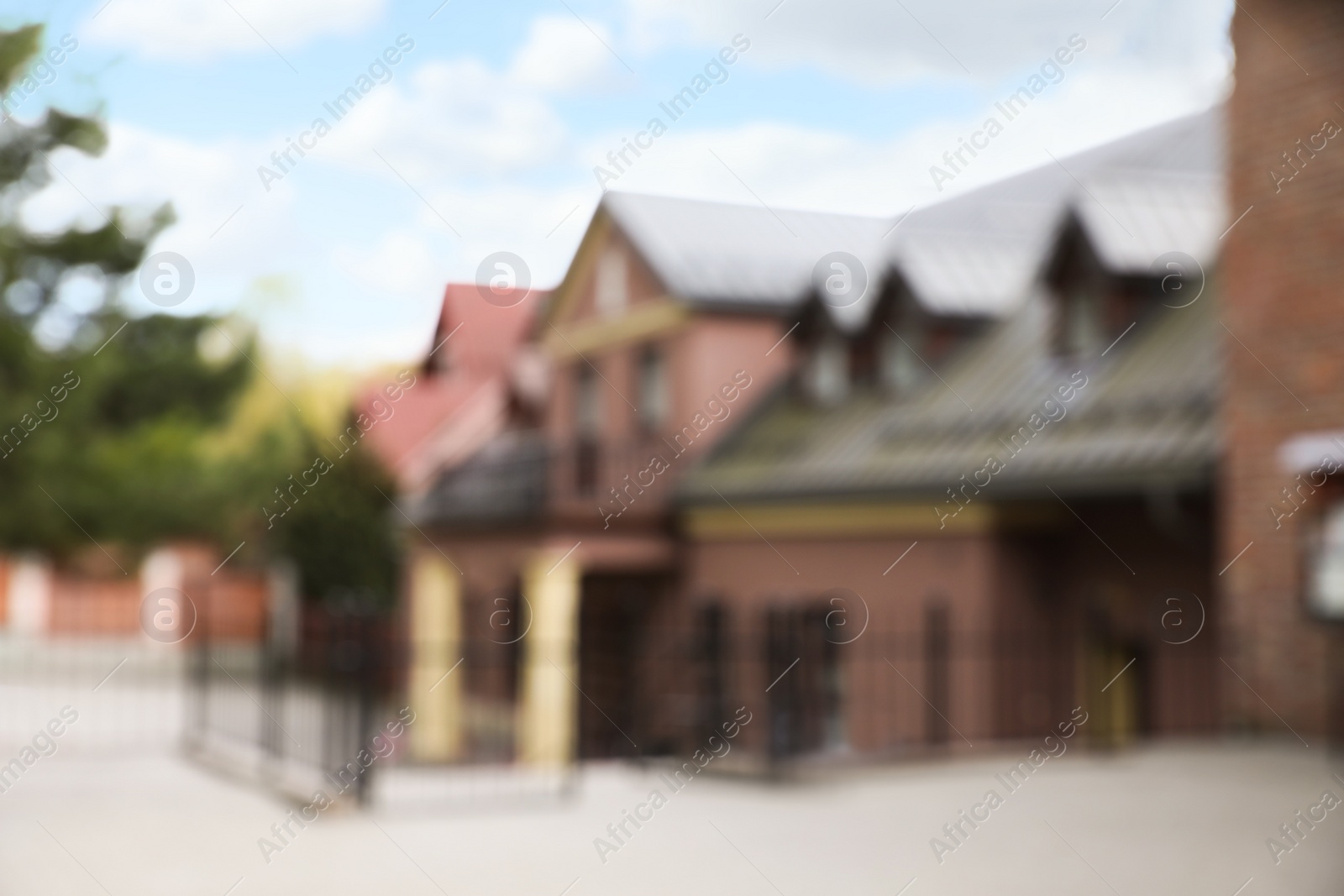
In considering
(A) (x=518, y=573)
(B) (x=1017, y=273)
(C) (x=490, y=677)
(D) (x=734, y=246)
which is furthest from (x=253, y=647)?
(B) (x=1017, y=273)

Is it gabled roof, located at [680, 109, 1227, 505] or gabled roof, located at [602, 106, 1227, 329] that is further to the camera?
gabled roof, located at [602, 106, 1227, 329]

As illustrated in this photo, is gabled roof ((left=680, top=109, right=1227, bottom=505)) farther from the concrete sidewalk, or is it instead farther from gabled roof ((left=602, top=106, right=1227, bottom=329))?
the concrete sidewalk

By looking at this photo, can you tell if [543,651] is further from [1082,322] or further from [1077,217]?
[1077,217]

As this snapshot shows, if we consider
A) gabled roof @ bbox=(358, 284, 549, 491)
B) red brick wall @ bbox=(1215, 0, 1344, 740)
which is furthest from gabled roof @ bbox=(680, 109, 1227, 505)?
gabled roof @ bbox=(358, 284, 549, 491)

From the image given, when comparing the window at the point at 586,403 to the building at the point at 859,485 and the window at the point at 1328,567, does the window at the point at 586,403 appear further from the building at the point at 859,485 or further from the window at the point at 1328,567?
the window at the point at 1328,567

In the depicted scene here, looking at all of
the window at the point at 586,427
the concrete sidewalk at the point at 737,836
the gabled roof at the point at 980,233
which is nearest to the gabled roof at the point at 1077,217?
the gabled roof at the point at 980,233

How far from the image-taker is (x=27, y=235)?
481 inches

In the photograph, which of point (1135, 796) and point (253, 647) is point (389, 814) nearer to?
point (1135, 796)

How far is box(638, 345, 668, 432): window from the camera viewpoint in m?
19.8

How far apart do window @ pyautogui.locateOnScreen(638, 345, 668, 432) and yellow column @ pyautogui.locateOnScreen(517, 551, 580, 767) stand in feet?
7.87

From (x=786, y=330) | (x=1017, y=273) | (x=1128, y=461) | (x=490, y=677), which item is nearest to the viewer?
(x=1128, y=461)

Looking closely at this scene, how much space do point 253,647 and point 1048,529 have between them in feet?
69.2

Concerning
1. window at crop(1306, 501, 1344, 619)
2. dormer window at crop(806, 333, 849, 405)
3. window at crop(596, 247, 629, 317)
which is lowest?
window at crop(1306, 501, 1344, 619)

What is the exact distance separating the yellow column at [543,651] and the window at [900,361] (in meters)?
4.83
